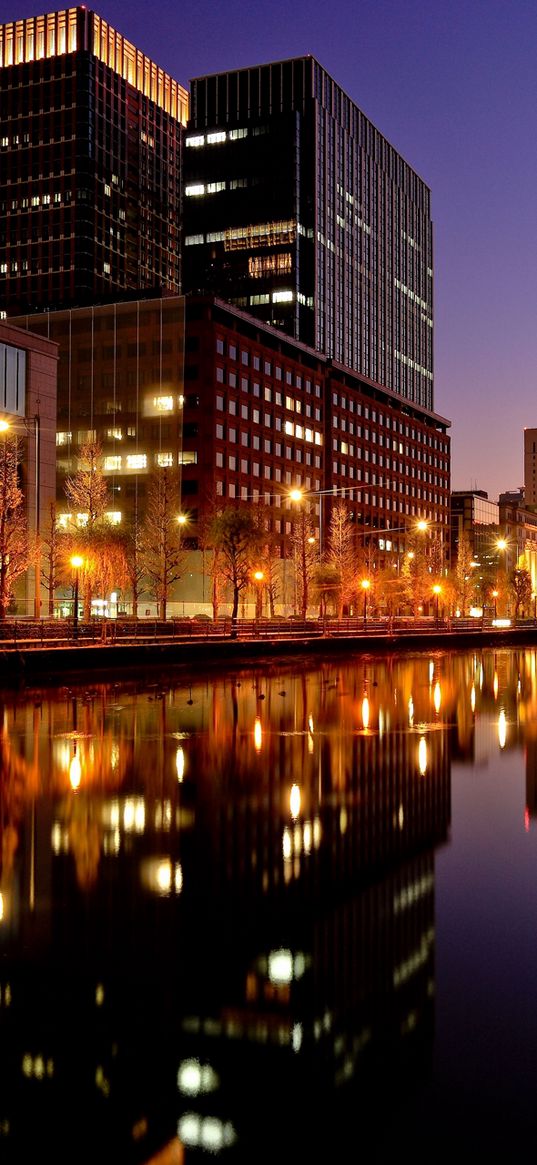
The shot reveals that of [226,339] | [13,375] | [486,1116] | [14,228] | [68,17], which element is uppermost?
[68,17]

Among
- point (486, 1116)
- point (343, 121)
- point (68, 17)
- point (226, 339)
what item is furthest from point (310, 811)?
point (68, 17)

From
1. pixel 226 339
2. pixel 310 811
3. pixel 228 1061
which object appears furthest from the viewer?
pixel 226 339

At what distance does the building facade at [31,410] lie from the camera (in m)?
76.2

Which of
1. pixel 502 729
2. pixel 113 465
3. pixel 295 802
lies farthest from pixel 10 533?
pixel 113 465

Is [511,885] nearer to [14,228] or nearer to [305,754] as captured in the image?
[305,754]

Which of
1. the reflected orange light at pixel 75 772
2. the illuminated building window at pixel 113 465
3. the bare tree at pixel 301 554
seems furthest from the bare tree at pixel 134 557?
the reflected orange light at pixel 75 772

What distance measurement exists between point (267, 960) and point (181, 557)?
307 feet

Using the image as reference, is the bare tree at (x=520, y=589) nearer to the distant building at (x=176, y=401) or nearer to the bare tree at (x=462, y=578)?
the bare tree at (x=462, y=578)

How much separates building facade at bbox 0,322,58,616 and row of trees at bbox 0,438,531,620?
153 cm

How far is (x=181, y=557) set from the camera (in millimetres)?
101875

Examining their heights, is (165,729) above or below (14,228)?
below

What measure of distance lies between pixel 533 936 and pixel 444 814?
5.67m

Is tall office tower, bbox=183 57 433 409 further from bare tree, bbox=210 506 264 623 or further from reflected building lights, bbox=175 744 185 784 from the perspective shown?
reflected building lights, bbox=175 744 185 784

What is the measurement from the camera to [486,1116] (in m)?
6.37
